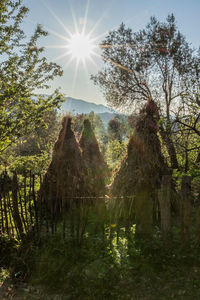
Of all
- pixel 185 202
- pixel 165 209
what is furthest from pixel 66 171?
pixel 185 202

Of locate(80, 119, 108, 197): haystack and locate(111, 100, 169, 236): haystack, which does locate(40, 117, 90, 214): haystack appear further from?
locate(111, 100, 169, 236): haystack

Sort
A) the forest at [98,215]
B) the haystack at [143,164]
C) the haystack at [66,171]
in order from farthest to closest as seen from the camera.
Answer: the haystack at [66,171] → the haystack at [143,164] → the forest at [98,215]

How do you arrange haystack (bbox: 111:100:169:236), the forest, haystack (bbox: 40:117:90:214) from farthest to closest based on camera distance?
haystack (bbox: 40:117:90:214)
haystack (bbox: 111:100:169:236)
the forest

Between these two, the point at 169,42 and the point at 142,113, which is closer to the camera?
the point at 142,113

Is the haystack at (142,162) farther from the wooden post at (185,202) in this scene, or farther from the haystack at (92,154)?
the haystack at (92,154)

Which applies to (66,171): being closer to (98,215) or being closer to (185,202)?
(98,215)

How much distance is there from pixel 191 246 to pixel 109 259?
1.68 metres

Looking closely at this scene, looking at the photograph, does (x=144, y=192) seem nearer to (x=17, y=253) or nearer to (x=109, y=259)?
(x=109, y=259)

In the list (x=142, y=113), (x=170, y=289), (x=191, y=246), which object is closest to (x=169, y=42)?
(x=142, y=113)

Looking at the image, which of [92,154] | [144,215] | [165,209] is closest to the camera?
[165,209]

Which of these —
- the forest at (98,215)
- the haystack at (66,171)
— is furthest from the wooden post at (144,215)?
the haystack at (66,171)

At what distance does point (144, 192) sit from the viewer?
4.98 meters

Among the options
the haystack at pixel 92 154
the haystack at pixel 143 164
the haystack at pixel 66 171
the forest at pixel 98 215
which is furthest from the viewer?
the haystack at pixel 92 154

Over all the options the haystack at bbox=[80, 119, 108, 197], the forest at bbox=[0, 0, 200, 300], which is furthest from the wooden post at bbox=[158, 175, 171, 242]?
the haystack at bbox=[80, 119, 108, 197]
